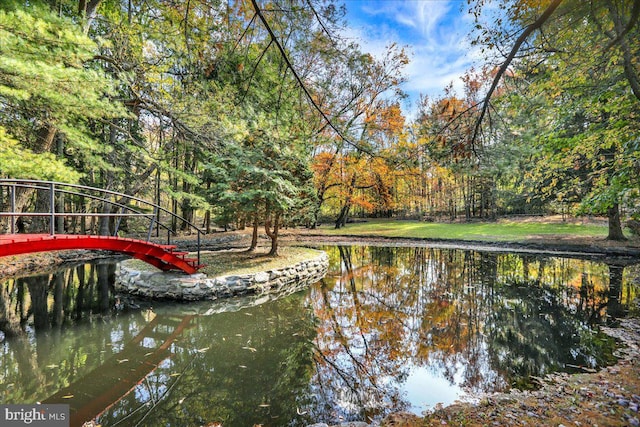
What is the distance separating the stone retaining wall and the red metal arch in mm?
341

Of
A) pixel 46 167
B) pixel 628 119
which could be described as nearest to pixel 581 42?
pixel 628 119

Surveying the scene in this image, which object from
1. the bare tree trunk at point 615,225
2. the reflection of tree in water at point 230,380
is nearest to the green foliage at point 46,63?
the reflection of tree in water at point 230,380

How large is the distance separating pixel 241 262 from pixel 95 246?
433 centimetres

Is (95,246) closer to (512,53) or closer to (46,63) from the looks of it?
(46,63)

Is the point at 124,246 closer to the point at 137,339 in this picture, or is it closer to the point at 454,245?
the point at 137,339

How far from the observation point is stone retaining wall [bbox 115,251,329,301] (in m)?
7.35

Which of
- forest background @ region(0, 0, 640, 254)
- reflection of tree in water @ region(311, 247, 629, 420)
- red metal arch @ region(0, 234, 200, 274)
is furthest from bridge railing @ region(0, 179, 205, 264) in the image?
reflection of tree in water @ region(311, 247, 629, 420)

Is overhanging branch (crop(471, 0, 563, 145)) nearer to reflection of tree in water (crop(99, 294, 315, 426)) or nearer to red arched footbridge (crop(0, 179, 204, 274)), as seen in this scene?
reflection of tree in water (crop(99, 294, 315, 426))

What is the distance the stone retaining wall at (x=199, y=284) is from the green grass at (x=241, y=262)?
0.98ft

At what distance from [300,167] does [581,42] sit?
7695 mm

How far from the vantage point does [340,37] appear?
2.57 meters

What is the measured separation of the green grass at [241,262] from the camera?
846 cm

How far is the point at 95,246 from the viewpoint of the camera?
5922mm

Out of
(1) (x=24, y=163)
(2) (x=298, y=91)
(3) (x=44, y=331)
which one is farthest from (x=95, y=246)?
(2) (x=298, y=91)
